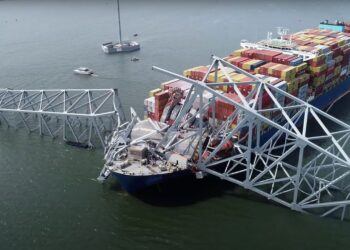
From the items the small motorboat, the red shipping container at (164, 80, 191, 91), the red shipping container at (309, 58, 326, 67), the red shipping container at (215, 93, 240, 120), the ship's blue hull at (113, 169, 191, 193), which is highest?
the red shipping container at (309, 58, 326, 67)

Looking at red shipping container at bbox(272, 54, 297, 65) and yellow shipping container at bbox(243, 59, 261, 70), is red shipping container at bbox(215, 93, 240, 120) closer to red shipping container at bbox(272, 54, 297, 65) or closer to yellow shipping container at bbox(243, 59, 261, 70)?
yellow shipping container at bbox(243, 59, 261, 70)

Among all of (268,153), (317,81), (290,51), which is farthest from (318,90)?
(268,153)

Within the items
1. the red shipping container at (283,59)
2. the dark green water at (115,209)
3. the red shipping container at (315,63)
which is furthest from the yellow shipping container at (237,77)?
the dark green water at (115,209)

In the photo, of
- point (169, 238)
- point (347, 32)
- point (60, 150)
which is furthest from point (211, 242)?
point (347, 32)

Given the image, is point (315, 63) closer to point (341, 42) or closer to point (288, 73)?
point (288, 73)

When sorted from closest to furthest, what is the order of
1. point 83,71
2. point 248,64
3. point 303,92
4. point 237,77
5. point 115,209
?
point 115,209
point 237,77
point 248,64
point 303,92
point 83,71

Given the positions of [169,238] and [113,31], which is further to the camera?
[113,31]

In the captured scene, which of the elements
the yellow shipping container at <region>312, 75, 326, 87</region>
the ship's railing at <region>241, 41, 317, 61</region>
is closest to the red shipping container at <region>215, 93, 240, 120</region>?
the yellow shipping container at <region>312, 75, 326, 87</region>

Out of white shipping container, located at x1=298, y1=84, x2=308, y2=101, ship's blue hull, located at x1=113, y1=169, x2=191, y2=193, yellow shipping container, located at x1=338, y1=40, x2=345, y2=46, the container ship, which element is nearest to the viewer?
ship's blue hull, located at x1=113, y1=169, x2=191, y2=193

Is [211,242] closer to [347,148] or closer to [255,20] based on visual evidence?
[347,148]
